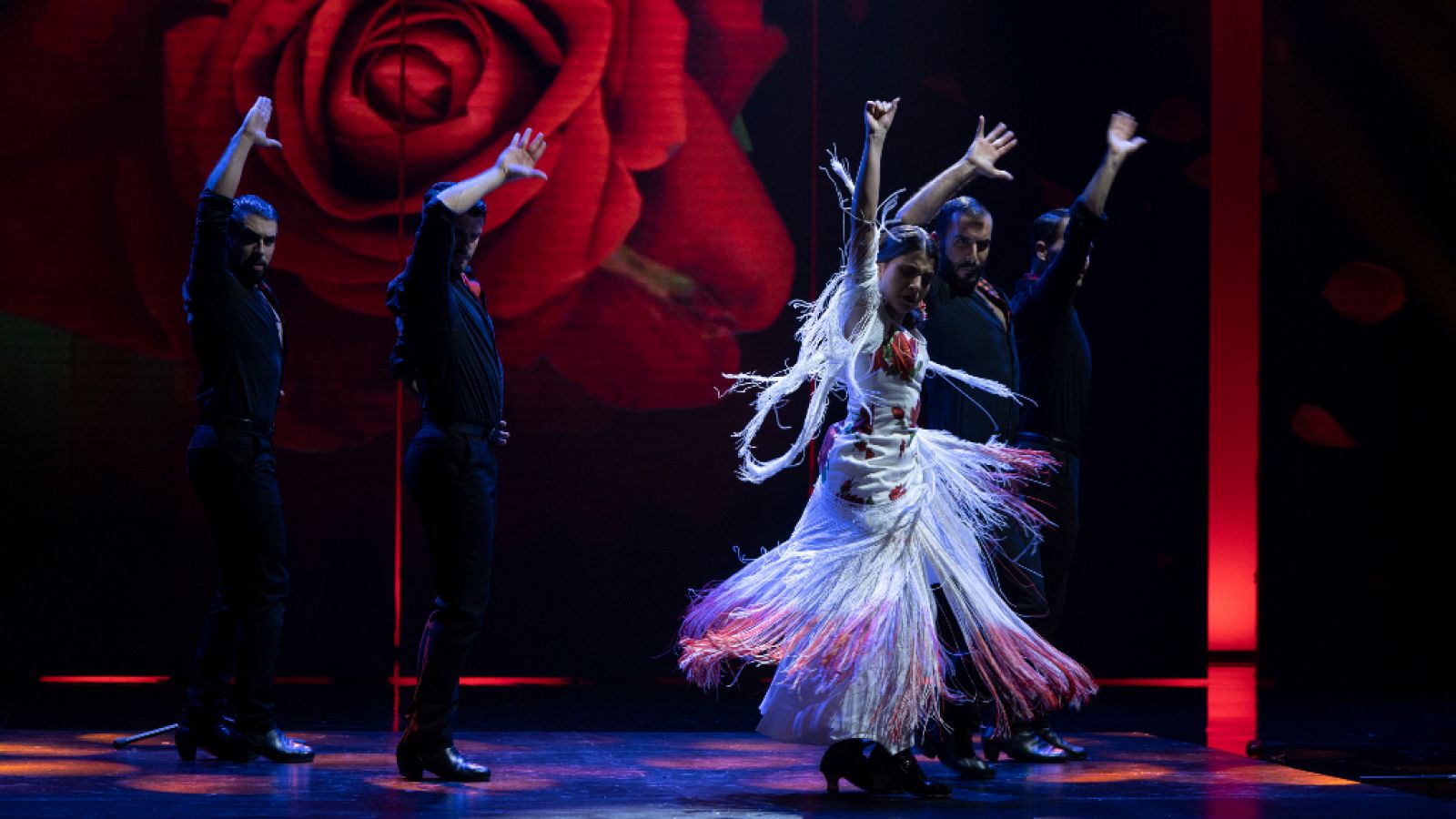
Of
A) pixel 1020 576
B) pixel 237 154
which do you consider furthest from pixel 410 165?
pixel 1020 576

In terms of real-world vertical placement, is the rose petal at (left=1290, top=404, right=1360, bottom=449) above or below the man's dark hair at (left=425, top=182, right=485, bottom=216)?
below

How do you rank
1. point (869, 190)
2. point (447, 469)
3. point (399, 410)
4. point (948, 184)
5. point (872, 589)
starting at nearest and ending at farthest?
point (869, 190) < point (872, 589) < point (447, 469) < point (948, 184) < point (399, 410)

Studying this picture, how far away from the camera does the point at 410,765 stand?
387cm

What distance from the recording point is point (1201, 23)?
640 centimetres

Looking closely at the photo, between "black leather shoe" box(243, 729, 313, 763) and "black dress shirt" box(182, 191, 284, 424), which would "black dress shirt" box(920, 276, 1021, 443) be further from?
"black leather shoe" box(243, 729, 313, 763)

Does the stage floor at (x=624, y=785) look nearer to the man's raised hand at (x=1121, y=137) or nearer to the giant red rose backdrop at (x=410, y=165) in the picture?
the man's raised hand at (x=1121, y=137)

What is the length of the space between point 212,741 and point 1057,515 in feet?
7.69

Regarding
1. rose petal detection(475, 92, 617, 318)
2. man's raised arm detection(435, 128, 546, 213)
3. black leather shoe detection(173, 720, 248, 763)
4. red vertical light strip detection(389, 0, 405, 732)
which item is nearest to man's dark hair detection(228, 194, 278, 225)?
man's raised arm detection(435, 128, 546, 213)

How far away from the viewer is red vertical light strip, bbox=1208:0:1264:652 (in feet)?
21.1

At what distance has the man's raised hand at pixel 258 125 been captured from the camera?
4.16 metres

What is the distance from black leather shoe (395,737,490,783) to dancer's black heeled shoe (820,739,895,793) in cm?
85

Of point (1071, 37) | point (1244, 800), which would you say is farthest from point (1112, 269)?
point (1244, 800)

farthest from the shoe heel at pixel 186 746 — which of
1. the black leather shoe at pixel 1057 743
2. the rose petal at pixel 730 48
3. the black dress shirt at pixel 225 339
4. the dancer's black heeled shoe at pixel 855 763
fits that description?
the rose petal at pixel 730 48

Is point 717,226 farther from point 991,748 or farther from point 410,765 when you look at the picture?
point 410,765
